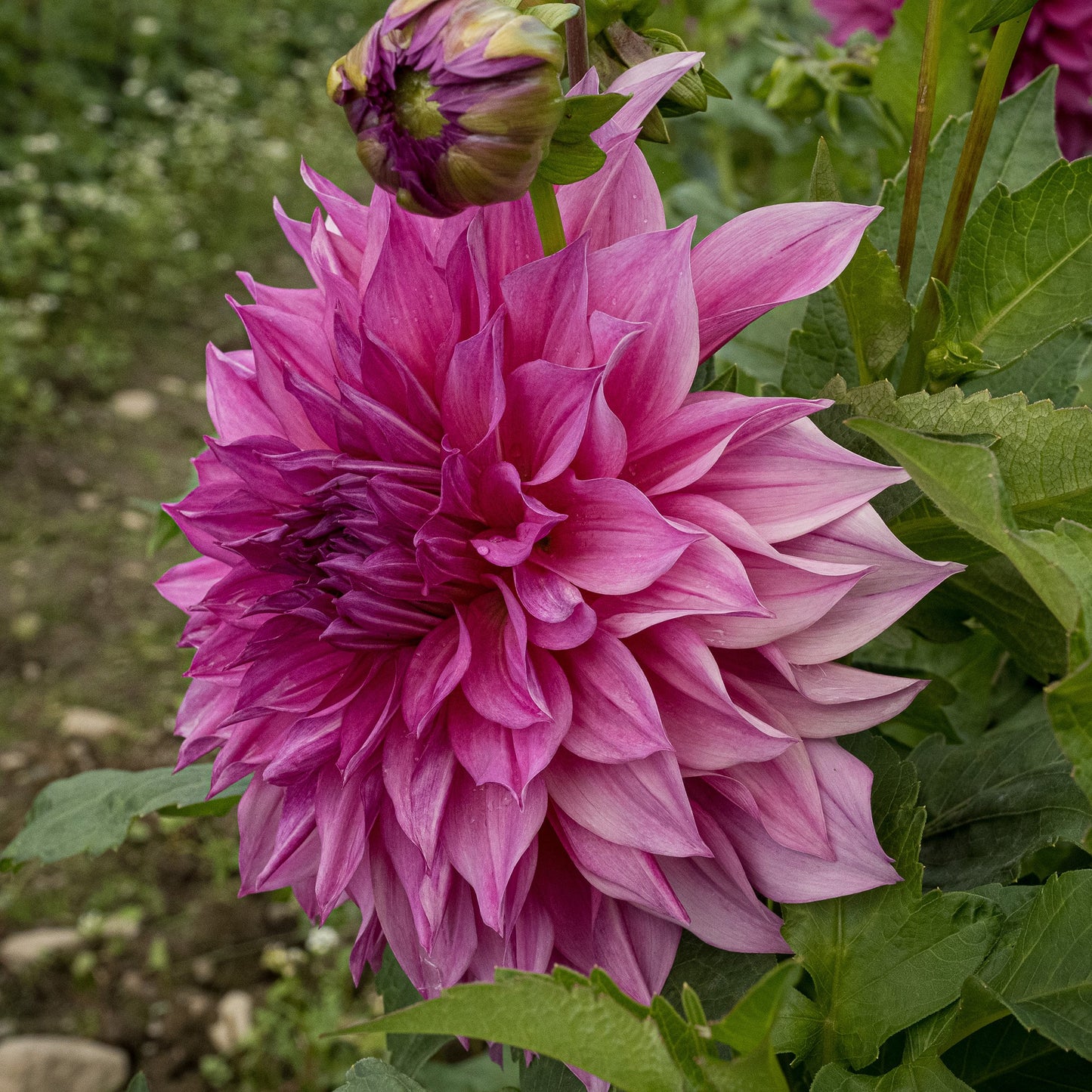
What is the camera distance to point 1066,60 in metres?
0.85

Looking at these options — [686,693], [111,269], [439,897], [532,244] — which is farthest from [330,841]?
[111,269]

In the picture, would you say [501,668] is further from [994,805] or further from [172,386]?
[172,386]

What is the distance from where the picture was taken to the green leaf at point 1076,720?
0.37 meters

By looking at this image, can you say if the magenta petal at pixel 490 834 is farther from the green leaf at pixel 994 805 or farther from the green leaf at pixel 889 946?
the green leaf at pixel 994 805

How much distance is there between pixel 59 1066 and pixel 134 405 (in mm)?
1885

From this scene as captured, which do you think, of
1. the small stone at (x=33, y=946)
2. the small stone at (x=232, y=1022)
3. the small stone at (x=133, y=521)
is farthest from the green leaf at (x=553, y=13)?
the small stone at (x=133, y=521)

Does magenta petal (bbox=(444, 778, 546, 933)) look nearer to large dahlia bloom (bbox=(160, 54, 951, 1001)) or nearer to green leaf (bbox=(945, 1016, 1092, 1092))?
large dahlia bloom (bbox=(160, 54, 951, 1001))

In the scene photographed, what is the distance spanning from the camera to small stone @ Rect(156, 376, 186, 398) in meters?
3.23

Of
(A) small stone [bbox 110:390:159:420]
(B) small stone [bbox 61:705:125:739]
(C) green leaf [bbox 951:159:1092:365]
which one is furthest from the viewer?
(A) small stone [bbox 110:390:159:420]

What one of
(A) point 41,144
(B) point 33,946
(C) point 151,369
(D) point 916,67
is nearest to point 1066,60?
(D) point 916,67

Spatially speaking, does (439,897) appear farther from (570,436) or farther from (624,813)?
(570,436)

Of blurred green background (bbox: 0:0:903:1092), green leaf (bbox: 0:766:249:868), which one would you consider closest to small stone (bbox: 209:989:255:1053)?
blurred green background (bbox: 0:0:903:1092)

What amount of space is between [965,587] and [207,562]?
406 millimetres

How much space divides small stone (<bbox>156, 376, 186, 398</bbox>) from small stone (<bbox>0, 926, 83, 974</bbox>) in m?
1.68
